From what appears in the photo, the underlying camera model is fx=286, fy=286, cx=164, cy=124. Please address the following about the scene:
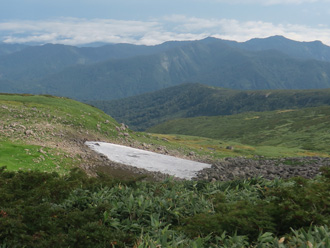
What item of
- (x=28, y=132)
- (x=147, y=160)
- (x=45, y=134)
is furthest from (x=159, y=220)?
(x=147, y=160)

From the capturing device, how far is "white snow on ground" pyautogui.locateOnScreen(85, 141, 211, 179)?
3772 cm

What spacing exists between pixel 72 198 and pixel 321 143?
12152 centimetres

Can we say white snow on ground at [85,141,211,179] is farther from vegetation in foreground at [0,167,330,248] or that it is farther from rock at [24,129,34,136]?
vegetation in foreground at [0,167,330,248]

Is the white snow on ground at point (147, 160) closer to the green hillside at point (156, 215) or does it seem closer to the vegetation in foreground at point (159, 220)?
the green hillside at point (156, 215)

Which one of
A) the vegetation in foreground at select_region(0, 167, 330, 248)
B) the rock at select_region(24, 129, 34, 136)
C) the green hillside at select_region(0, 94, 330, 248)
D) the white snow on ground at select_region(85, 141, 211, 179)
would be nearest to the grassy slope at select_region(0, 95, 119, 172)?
the rock at select_region(24, 129, 34, 136)

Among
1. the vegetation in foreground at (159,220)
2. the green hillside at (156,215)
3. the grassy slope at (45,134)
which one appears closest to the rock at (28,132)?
the grassy slope at (45,134)

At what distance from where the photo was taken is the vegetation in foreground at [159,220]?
8727mm

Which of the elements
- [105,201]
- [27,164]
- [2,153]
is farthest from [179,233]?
[2,153]

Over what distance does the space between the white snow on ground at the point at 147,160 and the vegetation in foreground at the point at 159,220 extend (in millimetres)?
23484

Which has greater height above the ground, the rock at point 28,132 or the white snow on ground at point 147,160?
the rock at point 28,132

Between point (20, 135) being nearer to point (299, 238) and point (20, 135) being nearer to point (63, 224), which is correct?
point (63, 224)

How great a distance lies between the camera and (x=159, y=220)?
11.3 m

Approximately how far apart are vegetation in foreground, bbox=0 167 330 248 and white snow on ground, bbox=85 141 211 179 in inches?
925

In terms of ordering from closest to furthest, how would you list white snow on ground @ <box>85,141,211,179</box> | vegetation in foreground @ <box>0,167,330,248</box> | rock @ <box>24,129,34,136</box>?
Result: vegetation in foreground @ <box>0,167,330,248</box>
rock @ <box>24,129,34,136</box>
white snow on ground @ <box>85,141,211,179</box>
